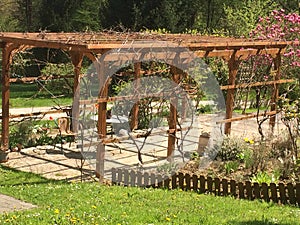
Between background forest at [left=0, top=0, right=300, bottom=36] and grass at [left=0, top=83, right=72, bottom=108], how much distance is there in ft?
9.73

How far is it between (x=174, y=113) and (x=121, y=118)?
9.66 ft

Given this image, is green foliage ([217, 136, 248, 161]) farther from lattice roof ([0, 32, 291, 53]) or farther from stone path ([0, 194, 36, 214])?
stone path ([0, 194, 36, 214])

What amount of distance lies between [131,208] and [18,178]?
3925 mm

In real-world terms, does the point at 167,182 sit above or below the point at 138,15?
below

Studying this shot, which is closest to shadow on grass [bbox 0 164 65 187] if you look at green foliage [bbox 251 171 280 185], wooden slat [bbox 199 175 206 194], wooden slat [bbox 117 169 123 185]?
wooden slat [bbox 117 169 123 185]

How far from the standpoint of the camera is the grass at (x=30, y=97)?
19925mm

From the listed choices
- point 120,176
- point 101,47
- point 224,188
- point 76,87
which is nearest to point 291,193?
point 224,188

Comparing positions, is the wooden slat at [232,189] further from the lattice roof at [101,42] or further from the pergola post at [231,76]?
the pergola post at [231,76]

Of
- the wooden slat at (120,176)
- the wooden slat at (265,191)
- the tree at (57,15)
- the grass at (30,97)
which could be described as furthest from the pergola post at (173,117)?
the tree at (57,15)

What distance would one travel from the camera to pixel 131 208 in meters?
6.92

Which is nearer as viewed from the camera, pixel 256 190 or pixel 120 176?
pixel 256 190

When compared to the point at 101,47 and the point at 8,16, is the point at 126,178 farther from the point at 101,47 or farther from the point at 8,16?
the point at 8,16

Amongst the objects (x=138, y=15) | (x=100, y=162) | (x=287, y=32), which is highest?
(x=138, y=15)

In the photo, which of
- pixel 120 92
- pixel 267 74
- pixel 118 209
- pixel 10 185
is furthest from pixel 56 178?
pixel 267 74
